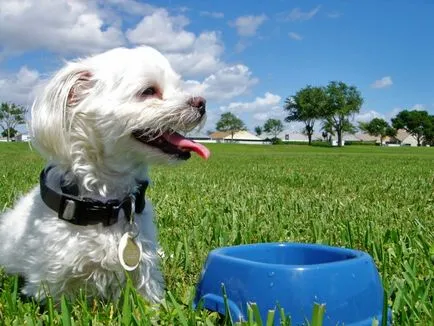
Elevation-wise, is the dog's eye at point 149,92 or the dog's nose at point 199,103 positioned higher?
the dog's eye at point 149,92

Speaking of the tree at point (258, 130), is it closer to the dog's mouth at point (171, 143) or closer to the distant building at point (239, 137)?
the distant building at point (239, 137)

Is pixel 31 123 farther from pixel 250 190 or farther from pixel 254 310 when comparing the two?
pixel 250 190

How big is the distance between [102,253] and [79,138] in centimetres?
69

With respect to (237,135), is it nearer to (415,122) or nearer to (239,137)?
(239,137)

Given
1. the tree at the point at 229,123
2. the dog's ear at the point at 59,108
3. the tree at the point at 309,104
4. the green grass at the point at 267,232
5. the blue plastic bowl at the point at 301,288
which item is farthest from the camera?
the tree at the point at 229,123

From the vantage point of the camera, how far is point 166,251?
3.99 m

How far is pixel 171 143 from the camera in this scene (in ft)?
10.8

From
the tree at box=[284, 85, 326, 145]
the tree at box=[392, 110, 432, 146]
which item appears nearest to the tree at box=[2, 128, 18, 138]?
the tree at box=[284, 85, 326, 145]

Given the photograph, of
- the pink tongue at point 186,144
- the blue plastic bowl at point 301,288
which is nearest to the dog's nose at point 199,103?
the pink tongue at point 186,144

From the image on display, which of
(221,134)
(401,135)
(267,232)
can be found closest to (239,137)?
(221,134)

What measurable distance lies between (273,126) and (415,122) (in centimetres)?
4419

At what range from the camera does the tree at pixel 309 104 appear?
103 m

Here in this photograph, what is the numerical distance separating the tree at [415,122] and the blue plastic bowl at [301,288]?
14091 cm

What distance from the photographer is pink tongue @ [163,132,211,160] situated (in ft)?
10.8
